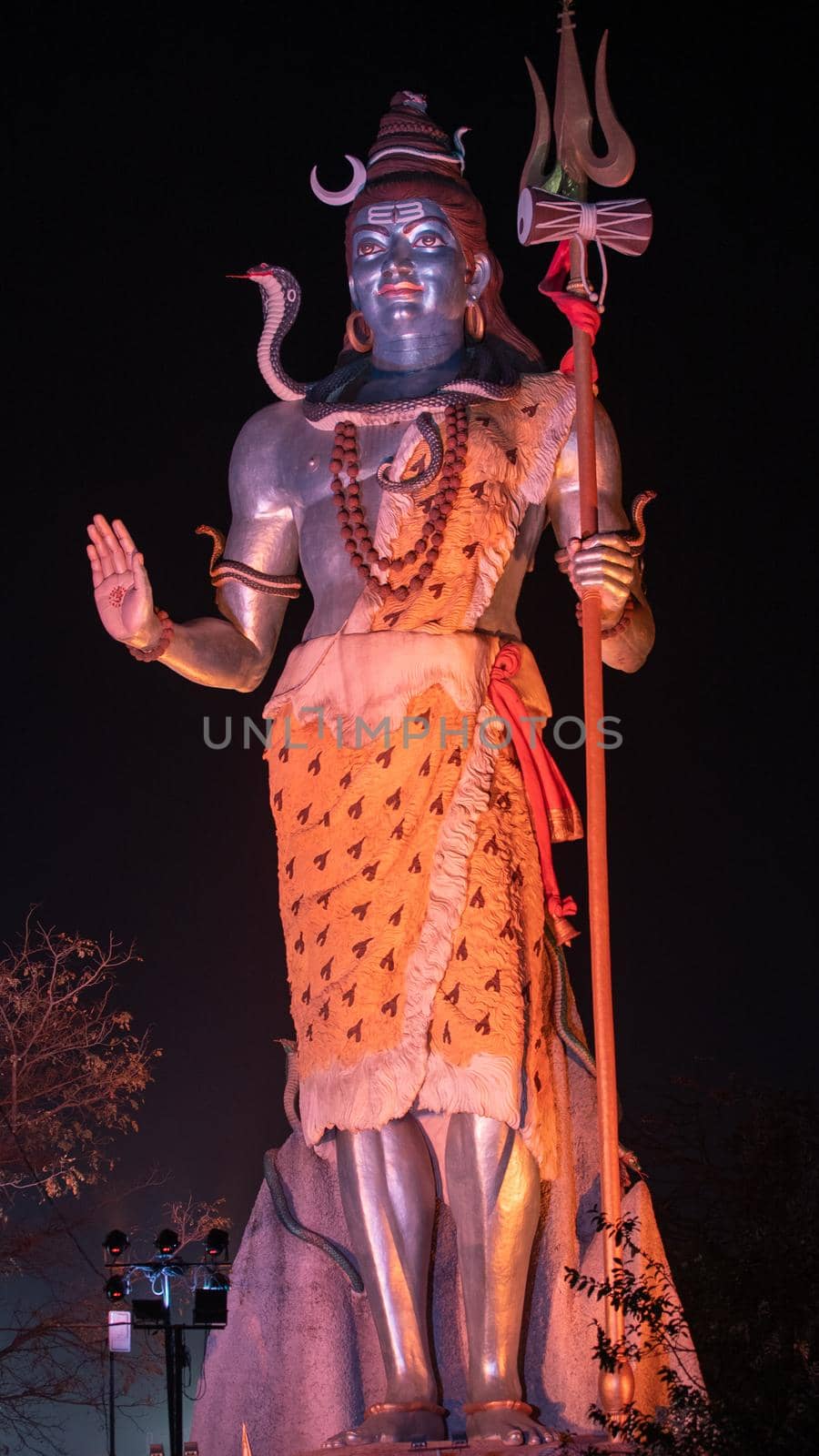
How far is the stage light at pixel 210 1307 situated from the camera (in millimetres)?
6551

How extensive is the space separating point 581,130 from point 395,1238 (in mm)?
2861

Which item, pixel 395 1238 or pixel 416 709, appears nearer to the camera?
pixel 395 1238

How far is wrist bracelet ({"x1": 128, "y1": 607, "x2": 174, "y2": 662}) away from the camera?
18.0 ft

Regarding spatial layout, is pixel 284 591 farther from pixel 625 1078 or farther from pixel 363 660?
pixel 625 1078

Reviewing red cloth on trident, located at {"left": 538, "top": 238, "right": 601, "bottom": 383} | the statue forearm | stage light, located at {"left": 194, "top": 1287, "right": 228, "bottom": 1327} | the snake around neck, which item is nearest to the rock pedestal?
stage light, located at {"left": 194, "top": 1287, "right": 228, "bottom": 1327}

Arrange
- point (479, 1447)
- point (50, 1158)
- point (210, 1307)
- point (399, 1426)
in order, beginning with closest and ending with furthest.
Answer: point (479, 1447) < point (399, 1426) < point (210, 1307) < point (50, 1158)

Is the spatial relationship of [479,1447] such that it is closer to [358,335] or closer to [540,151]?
[358,335]

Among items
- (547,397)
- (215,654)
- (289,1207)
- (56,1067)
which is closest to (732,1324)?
(289,1207)

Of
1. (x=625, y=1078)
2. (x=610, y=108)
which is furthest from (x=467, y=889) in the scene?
(x=625, y=1078)

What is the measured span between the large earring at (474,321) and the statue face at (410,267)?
0.10 meters

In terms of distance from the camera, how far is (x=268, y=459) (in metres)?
5.81

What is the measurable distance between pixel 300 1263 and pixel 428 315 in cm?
248

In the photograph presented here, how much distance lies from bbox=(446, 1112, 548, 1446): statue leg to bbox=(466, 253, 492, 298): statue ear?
2.23m

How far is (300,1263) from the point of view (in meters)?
5.47
